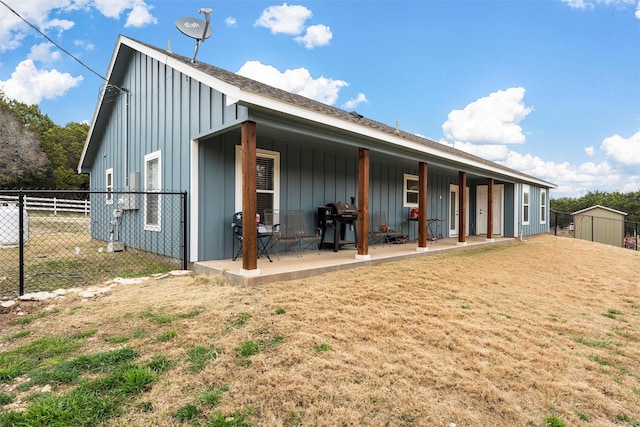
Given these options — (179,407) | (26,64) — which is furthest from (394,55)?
(26,64)

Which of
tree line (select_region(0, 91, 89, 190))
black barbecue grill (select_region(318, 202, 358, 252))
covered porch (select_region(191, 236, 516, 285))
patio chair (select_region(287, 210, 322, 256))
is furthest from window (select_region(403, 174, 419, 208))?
tree line (select_region(0, 91, 89, 190))

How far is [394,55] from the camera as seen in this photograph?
537 inches

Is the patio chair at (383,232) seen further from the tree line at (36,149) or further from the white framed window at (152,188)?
the tree line at (36,149)

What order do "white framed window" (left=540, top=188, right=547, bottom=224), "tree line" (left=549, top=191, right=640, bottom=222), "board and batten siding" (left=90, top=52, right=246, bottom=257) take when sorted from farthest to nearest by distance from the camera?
1. "tree line" (left=549, top=191, right=640, bottom=222)
2. "white framed window" (left=540, top=188, right=547, bottom=224)
3. "board and batten siding" (left=90, top=52, right=246, bottom=257)

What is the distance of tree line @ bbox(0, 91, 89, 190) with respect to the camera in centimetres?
2378

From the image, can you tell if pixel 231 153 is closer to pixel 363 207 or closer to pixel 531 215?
pixel 363 207

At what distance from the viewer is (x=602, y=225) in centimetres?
1830

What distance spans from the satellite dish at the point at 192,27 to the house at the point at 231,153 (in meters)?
0.49

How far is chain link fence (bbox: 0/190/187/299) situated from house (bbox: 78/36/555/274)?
0.43 ft

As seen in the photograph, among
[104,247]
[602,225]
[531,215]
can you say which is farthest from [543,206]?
[104,247]

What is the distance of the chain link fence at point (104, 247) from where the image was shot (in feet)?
16.2

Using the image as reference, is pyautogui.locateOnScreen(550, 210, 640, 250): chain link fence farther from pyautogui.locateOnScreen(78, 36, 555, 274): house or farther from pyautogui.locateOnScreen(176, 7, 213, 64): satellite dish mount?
pyautogui.locateOnScreen(176, 7, 213, 64): satellite dish mount

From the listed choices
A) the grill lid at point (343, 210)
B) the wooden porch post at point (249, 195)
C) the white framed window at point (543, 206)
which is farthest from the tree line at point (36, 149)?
the white framed window at point (543, 206)

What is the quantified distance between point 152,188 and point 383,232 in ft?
18.1
